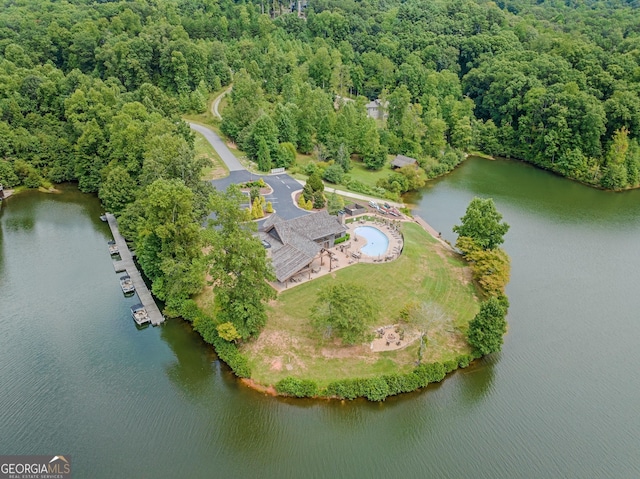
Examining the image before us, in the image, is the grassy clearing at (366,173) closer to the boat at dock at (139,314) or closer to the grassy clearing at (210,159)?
the grassy clearing at (210,159)

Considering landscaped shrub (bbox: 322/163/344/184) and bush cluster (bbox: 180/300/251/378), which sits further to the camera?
landscaped shrub (bbox: 322/163/344/184)

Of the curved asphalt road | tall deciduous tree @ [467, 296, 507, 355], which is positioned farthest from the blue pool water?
tall deciduous tree @ [467, 296, 507, 355]

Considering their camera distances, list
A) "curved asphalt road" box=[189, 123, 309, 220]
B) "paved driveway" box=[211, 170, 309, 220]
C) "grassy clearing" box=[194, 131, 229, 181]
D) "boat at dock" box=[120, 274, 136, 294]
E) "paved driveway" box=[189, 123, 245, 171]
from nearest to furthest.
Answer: "boat at dock" box=[120, 274, 136, 294]
"paved driveway" box=[211, 170, 309, 220]
"curved asphalt road" box=[189, 123, 309, 220]
"grassy clearing" box=[194, 131, 229, 181]
"paved driveway" box=[189, 123, 245, 171]

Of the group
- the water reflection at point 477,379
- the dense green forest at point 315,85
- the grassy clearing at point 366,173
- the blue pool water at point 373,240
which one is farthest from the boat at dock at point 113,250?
the water reflection at point 477,379

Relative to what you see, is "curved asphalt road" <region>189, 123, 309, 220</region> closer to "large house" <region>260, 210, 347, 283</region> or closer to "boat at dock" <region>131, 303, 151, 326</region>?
"large house" <region>260, 210, 347, 283</region>

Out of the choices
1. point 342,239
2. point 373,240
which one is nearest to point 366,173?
point 373,240
